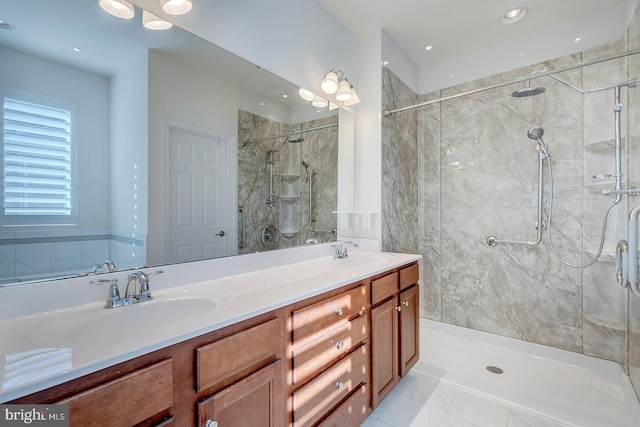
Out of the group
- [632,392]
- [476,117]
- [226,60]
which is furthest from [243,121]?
[632,392]

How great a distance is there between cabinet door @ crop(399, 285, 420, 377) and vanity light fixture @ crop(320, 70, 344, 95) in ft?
5.25

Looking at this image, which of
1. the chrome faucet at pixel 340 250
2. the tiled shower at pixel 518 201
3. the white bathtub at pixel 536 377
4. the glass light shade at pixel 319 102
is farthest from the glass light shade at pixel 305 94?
the white bathtub at pixel 536 377

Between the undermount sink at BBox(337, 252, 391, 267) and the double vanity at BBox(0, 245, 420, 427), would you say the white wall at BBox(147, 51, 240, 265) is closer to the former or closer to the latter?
the double vanity at BBox(0, 245, 420, 427)

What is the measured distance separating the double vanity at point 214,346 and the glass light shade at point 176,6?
1179 mm

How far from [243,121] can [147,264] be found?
0.93 m

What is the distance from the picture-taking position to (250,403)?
100 centimetres

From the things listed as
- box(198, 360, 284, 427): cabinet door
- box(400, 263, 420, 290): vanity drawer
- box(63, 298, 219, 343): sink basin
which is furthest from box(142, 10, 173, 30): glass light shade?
box(400, 263, 420, 290): vanity drawer

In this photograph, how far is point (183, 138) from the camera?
1.42m

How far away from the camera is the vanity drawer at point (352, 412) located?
138cm

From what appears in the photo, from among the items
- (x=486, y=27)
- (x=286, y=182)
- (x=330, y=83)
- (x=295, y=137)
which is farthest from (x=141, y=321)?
(x=486, y=27)

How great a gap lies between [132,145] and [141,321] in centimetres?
73

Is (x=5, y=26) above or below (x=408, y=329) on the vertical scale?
above

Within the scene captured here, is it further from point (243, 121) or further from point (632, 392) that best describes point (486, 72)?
point (632, 392)

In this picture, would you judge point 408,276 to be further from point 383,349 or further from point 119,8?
point 119,8
